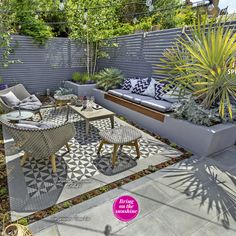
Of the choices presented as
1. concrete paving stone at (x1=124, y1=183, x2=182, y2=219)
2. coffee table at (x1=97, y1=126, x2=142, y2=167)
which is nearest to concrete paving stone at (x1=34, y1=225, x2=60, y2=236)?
concrete paving stone at (x1=124, y1=183, x2=182, y2=219)

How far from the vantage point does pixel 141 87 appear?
4898 millimetres

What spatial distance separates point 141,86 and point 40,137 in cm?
337

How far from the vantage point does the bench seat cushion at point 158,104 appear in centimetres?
370

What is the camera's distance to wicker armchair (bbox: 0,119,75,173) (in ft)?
7.11

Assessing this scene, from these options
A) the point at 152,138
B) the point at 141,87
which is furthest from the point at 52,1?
the point at 152,138

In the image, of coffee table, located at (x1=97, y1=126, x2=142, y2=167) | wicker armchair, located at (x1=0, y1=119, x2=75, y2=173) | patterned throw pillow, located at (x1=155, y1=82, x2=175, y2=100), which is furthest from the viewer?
patterned throw pillow, located at (x1=155, y1=82, x2=175, y2=100)

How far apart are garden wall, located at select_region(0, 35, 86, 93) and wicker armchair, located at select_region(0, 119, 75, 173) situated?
475 cm

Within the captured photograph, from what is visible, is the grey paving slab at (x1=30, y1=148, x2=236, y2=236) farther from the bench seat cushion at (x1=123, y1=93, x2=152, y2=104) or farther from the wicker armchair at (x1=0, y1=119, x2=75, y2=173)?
the bench seat cushion at (x1=123, y1=93, x2=152, y2=104)

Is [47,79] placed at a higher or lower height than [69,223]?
higher

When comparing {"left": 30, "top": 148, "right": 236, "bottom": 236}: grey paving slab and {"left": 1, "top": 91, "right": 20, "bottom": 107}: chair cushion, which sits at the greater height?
{"left": 1, "top": 91, "right": 20, "bottom": 107}: chair cushion

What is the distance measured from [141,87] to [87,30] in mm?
3172

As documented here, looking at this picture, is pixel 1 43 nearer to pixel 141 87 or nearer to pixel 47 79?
pixel 47 79

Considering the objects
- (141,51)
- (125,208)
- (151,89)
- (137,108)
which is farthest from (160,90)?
(125,208)

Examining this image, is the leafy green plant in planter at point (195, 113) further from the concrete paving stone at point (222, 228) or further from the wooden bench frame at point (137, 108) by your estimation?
the concrete paving stone at point (222, 228)
